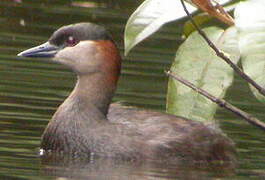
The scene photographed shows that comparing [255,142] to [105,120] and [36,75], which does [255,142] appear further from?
[36,75]

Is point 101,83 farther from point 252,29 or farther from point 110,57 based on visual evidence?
point 252,29

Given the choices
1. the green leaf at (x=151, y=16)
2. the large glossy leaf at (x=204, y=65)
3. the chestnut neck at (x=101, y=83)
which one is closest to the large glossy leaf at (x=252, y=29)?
the green leaf at (x=151, y=16)

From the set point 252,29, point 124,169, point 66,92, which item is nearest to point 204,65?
point 252,29

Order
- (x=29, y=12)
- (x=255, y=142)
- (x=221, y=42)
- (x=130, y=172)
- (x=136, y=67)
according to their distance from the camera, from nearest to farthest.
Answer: (x=221, y=42) < (x=130, y=172) < (x=255, y=142) < (x=136, y=67) < (x=29, y=12)

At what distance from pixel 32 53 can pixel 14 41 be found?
426 centimetres

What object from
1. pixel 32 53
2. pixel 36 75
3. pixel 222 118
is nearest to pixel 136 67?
pixel 36 75

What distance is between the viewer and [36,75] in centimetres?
1091

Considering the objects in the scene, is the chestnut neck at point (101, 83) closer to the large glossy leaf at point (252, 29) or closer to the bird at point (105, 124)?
the bird at point (105, 124)

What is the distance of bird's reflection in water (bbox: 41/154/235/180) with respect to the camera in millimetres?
6754

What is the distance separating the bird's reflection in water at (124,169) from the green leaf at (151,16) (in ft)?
9.70

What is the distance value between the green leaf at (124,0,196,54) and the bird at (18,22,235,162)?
14.4 ft

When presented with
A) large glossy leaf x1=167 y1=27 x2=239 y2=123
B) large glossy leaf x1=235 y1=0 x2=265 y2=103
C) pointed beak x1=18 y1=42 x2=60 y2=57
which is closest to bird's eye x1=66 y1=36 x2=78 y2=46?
pointed beak x1=18 y1=42 x2=60 y2=57

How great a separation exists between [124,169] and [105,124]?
113 centimetres

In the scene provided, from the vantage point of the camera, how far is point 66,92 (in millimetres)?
10289
